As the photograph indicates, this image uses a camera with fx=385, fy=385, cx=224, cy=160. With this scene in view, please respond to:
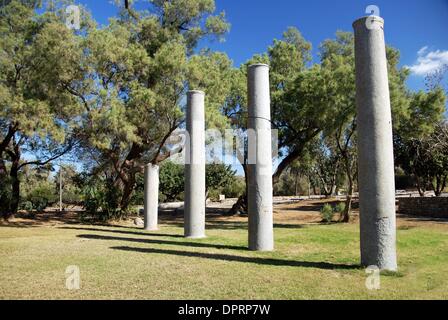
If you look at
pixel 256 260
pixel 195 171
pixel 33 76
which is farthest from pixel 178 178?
pixel 256 260

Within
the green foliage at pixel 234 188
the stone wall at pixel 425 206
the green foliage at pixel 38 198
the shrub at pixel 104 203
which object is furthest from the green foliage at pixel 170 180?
the stone wall at pixel 425 206

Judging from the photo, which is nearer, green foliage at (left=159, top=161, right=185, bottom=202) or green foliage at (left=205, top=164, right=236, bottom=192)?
green foliage at (left=159, top=161, right=185, bottom=202)

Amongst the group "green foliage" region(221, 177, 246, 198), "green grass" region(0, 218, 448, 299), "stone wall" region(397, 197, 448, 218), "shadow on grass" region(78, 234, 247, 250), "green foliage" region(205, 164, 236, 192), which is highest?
"green foliage" region(205, 164, 236, 192)

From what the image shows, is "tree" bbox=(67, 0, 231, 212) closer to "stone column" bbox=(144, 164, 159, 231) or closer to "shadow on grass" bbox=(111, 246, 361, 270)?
"stone column" bbox=(144, 164, 159, 231)

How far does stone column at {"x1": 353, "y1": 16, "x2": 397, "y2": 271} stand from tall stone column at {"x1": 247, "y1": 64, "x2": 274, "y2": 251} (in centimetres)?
305

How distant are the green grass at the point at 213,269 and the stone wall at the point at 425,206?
26.9 feet

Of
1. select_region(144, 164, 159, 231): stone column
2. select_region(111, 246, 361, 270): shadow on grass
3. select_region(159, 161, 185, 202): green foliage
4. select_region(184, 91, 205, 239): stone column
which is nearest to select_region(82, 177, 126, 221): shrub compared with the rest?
select_region(144, 164, 159, 231): stone column

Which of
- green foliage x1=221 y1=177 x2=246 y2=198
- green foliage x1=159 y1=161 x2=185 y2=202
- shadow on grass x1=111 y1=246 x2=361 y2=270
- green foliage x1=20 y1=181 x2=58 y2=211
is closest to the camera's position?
shadow on grass x1=111 y1=246 x2=361 y2=270

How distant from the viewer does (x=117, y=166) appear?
1989 centimetres

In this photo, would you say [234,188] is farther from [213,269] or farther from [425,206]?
[213,269]

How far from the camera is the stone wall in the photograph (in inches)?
781

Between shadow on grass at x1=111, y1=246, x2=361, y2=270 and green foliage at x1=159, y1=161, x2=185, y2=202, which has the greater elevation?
green foliage at x1=159, y1=161, x2=185, y2=202

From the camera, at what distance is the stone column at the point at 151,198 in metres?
17.0

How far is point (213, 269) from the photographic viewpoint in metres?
7.89
